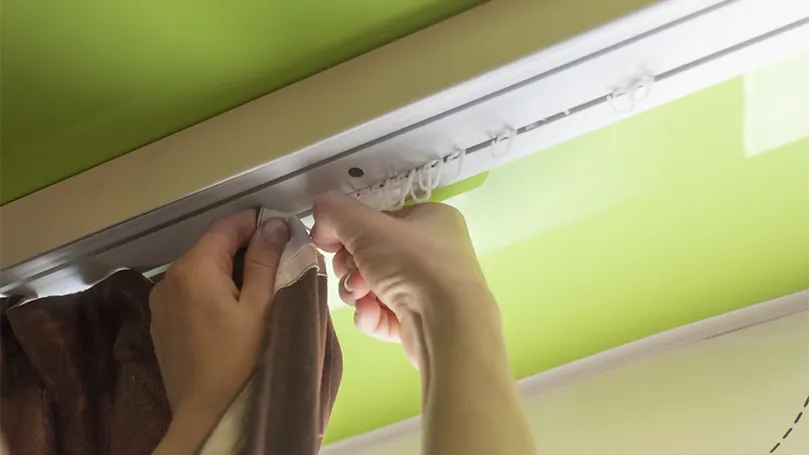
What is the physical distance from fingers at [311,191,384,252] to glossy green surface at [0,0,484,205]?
147 millimetres

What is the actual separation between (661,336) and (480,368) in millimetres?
370

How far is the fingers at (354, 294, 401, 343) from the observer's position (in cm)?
71

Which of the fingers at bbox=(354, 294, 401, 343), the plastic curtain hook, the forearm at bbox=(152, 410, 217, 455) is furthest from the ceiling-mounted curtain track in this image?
the forearm at bbox=(152, 410, 217, 455)

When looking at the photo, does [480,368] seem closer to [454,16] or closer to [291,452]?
[291,452]

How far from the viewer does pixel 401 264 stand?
65 centimetres

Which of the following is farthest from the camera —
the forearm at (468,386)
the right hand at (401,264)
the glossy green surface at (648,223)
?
the glossy green surface at (648,223)

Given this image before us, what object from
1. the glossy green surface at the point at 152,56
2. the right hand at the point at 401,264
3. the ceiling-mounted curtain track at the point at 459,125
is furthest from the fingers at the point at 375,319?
the glossy green surface at the point at 152,56

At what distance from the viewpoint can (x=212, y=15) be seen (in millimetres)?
717

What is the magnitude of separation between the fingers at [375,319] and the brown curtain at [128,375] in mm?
32

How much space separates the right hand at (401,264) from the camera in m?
0.63

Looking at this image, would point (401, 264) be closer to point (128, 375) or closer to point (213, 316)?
point (213, 316)

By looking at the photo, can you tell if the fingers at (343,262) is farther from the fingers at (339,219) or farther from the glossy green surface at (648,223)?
the glossy green surface at (648,223)

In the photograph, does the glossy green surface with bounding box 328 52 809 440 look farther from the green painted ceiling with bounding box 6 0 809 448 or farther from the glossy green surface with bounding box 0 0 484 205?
the glossy green surface with bounding box 0 0 484 205

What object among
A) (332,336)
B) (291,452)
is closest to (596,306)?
(332,336)
